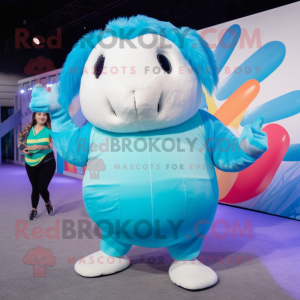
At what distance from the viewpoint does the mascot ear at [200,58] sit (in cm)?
172

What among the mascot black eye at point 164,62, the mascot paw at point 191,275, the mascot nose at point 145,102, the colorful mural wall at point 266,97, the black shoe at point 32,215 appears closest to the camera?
the mascot nose at point 145,102

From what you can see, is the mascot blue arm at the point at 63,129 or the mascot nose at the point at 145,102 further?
the mascot blue arm at the point at 63,129

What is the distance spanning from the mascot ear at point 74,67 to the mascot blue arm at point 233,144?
79cm

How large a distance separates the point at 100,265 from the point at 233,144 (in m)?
1.16

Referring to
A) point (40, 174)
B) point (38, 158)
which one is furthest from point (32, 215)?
point (38, 158)

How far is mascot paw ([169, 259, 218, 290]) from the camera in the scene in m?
1.81

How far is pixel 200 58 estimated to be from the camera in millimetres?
1722

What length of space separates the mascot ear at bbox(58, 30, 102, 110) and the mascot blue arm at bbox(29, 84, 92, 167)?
0.05 metres

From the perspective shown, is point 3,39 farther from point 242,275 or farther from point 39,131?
point 242,275

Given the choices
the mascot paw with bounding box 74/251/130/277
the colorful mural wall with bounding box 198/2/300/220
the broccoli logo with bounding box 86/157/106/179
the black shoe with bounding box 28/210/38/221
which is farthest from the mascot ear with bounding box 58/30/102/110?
the colorful mural wall with bounding box 198/2/300/220

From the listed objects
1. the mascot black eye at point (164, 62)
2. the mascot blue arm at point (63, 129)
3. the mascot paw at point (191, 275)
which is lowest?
the mascot paw at point (191, 275)

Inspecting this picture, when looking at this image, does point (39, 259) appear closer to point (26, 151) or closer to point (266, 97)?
point (26, 151)

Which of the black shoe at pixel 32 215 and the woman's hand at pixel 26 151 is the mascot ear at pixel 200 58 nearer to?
the woman's hand at pixel 26 151

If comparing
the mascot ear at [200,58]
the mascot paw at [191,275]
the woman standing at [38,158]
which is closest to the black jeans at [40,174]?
the woman standing at [38,158]
